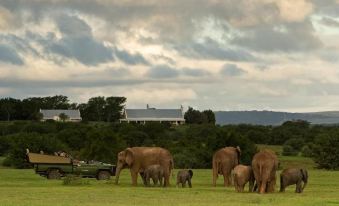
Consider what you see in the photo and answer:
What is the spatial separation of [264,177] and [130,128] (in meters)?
74.9

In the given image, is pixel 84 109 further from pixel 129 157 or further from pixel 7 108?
pixel 129 157

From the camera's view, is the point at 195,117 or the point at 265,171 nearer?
the point at 265,171

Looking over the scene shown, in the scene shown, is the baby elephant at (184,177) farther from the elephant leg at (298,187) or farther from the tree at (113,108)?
the tree at (113,108)

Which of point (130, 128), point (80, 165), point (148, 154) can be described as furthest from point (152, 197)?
point (130, 128)

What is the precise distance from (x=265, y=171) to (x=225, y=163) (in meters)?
7.97

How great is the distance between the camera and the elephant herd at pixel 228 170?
38094mm

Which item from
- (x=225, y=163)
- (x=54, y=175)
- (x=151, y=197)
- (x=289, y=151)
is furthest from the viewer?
(x=289, y=151)

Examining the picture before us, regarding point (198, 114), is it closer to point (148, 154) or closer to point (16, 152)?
point (16, 152)

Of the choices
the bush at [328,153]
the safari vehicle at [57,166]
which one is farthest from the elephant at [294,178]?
the bush at [328,153]

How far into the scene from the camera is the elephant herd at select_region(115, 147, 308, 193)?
3809 centimetres

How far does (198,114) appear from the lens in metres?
192

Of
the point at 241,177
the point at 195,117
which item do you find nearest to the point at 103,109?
the point at 195,117

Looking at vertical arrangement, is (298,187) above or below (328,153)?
below

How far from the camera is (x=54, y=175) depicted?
51406mm
